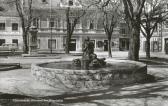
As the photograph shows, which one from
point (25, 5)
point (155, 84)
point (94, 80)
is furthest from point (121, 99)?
point (25, 5)

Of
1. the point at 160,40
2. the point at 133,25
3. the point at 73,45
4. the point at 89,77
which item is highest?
the point at 133,25

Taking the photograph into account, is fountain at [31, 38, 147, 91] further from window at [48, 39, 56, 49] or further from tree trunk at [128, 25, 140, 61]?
window at [48, 39, 56, 49]

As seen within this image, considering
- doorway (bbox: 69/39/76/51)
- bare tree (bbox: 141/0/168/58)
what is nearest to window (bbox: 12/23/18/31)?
doorway (bbox: 69/39/76/51)

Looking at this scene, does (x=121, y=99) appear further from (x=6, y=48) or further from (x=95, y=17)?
(x=6, y=48)

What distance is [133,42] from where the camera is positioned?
19109 millimetres

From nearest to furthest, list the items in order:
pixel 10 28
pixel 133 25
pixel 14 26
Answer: pixel 133 25 < pixel 10 28 < pixel 14 26

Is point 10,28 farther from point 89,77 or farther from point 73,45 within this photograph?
point 89,77

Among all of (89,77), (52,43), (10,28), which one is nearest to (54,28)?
(52,43)

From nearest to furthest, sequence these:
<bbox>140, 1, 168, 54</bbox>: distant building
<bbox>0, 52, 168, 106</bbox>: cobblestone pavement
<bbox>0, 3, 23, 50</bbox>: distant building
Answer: <bbox>0, 52, 168, 106</bbox>: cobblestone pavement < <bbox>140, 1, 168, 54</bbox>: distant building < <bbox>0, 3, 23, 50</bbox>: distant building

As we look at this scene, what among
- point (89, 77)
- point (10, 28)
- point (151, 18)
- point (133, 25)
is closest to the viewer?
point (89, 77)

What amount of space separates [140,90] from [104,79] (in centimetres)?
159

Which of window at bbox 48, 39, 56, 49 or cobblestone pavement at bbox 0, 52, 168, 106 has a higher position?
window at bbox 48, 39, 56, 49

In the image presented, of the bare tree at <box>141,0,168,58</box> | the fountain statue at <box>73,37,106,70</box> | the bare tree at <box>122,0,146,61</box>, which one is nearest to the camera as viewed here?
the fountain statue at <box>73,37,106,70</box>

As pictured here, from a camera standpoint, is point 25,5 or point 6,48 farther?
point 25,5
